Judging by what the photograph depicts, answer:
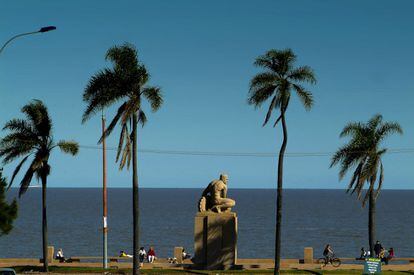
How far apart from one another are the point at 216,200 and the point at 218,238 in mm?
2167

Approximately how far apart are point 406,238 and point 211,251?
77.9 m

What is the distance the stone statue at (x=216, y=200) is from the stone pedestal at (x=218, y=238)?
0.40 m

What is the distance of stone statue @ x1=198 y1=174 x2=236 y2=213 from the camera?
39.3 meters

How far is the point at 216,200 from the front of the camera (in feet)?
129

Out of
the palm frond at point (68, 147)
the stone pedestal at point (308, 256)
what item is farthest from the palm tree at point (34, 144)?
the stone pedestal at point (308, 256)

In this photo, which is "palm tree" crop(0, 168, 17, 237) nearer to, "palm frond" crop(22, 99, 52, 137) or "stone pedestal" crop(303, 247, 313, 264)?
"palm frond" crop(22, 99, 52, 137)

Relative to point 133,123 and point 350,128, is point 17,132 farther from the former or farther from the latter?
point 350,128

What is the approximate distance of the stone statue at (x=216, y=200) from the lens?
129 ft

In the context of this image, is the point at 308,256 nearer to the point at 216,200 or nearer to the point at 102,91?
the point at 216,200

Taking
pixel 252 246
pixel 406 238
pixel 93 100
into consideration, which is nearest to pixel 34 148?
pixel 93 100

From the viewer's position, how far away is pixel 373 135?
1661 inches

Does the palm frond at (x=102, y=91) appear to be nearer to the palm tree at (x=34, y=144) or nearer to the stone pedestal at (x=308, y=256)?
the palm tree at (x=34, y=144)

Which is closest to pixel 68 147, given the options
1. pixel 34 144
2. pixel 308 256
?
pixel 34 144

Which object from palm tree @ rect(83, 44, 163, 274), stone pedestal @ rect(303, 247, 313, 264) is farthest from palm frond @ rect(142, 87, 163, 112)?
stone pedestal @ rect(303, 247, 313, 264)
